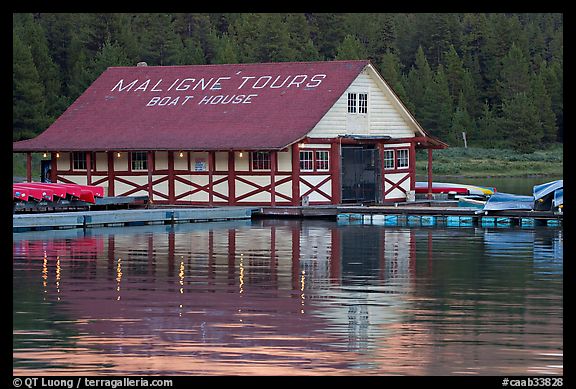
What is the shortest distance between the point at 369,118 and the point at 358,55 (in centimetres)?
4923

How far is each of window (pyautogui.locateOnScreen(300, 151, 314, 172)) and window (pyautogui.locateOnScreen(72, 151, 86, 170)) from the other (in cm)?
832

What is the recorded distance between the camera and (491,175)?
90188 mm

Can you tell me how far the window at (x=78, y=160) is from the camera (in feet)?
168

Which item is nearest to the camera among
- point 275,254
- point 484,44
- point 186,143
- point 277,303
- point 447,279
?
point 277,303

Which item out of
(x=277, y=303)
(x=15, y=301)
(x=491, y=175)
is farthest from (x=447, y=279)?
(x=491, y=175)

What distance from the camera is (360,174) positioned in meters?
50.1

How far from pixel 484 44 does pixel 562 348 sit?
101m

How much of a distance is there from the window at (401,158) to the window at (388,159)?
318mm

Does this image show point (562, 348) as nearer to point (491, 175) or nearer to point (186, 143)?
point (186, 143)

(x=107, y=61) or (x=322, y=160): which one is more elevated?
(x=107, y=61)

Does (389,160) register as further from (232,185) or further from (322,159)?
(232,185)

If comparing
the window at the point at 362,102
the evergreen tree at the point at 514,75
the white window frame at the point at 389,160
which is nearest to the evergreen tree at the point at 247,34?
the evergreen tree at the point at 514,75

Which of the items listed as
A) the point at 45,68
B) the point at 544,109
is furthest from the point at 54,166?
the point at 544,109

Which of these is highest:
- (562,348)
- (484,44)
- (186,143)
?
(484,44)
